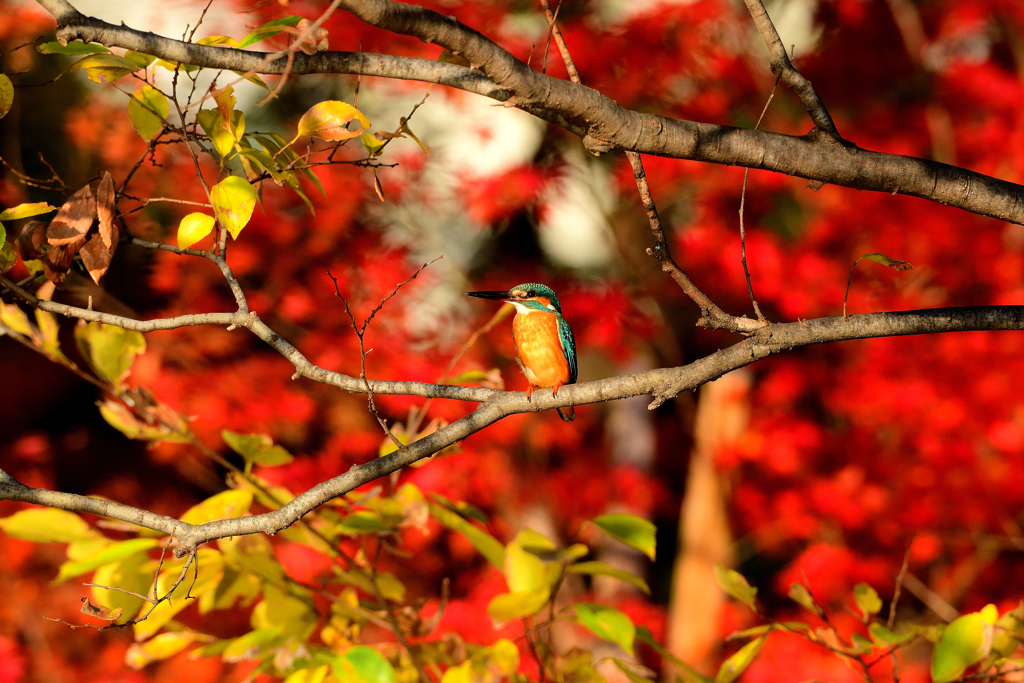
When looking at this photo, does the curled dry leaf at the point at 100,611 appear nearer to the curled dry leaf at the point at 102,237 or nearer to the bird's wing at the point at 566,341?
the curled dry leaf at the point at 102,237

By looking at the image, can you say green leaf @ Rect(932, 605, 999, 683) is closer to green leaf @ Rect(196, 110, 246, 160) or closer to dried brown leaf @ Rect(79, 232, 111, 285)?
green leaf @ Rect(196, 110, 246, 160)

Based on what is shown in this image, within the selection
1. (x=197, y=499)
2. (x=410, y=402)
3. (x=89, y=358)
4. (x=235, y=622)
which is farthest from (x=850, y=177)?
(x=197, y=499)

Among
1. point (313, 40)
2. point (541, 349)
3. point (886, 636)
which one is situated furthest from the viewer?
point (541, 349)

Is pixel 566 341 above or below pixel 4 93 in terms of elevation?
below

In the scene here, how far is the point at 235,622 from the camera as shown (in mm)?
6922

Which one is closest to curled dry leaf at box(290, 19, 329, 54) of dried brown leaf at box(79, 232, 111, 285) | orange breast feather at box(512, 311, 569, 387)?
dried brown leaf at box(79, 232, 111, 285)

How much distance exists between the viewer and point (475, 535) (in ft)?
6.46

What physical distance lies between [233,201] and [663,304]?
200 inches

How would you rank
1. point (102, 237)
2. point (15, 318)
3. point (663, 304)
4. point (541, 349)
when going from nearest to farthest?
point (102, 237)
point (15, 318)
point (541, 349)
point (663, 304)

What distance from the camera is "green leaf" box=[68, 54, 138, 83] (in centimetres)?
142

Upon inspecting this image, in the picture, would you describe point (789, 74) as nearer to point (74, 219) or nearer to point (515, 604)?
point (515, 604)

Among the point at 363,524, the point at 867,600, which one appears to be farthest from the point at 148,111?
the point at 867,600

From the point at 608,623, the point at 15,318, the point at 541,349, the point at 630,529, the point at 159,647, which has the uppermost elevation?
the point at 15,318

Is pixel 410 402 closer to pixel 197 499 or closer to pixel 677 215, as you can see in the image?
pixel 677 215
